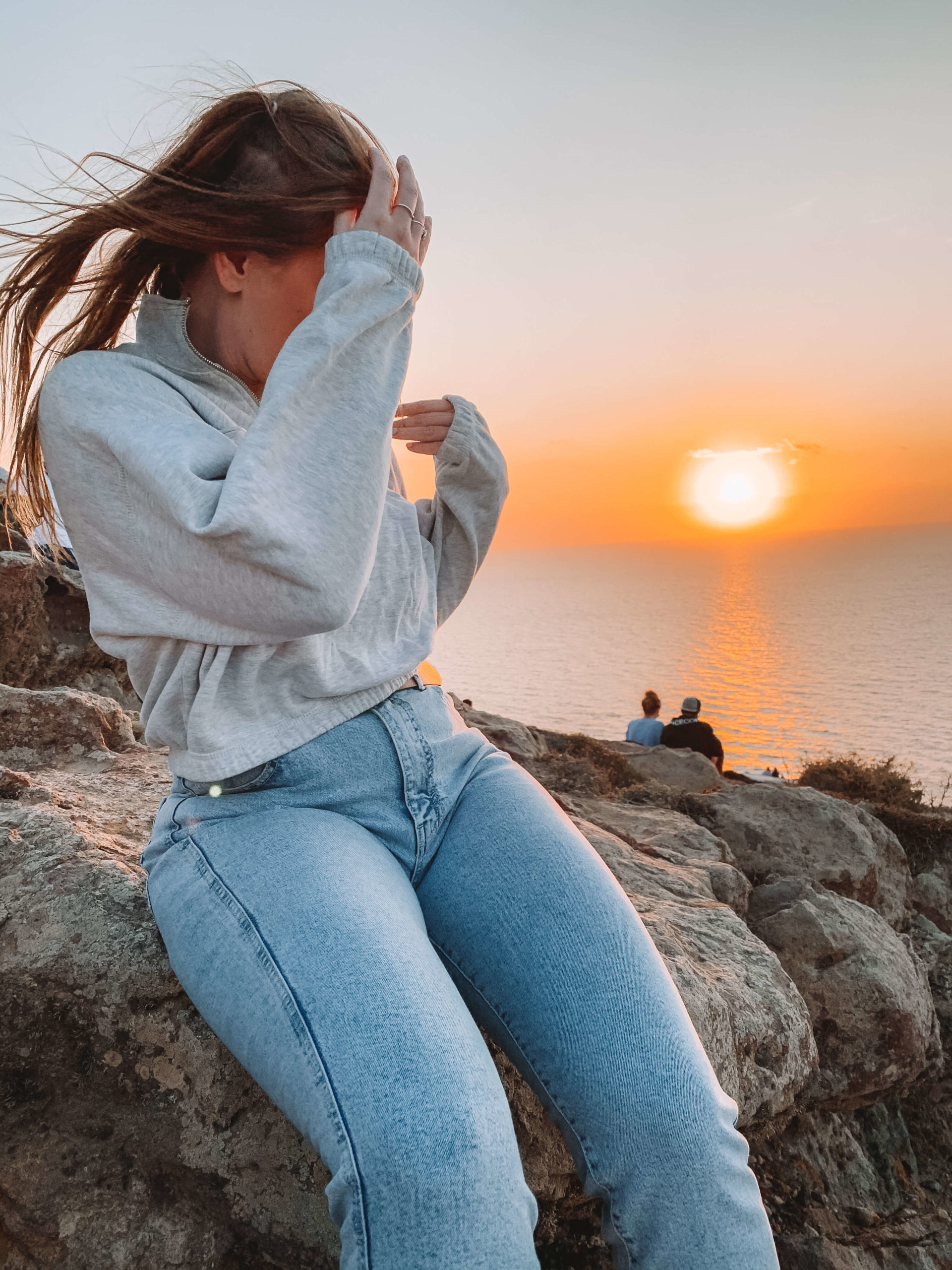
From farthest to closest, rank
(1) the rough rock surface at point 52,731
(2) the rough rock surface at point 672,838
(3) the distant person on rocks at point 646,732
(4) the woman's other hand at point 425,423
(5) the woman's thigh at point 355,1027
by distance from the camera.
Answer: (3) the distant person on rocks at point 646,732 → (2) the rough rock surface at point 672,838 → (1) the rough rock surface at point 52,731 → (4) the woman's other hand at point 425,423 → (5) the woman's thigh at point 355,1027

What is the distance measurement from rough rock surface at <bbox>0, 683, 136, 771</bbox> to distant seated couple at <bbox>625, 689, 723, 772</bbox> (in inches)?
482

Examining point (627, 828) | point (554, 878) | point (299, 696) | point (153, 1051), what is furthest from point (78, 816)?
point (627, 828)

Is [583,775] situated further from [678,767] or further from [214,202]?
[678,767]

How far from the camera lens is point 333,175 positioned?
73.2 inches

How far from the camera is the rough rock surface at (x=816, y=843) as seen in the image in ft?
14.5

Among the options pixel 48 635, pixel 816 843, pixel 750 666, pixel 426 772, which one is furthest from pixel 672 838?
pixel 750 666

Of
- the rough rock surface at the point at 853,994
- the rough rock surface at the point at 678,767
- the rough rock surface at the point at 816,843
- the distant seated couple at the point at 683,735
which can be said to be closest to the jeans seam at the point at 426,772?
the rough rock surface at the point at 853,994

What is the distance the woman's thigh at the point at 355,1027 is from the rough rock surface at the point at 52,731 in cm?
171

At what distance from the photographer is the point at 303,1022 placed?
131 cm

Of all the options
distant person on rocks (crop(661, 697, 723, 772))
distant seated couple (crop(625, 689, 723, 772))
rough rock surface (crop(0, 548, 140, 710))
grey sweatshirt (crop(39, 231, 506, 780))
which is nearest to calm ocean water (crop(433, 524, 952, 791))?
distant seated couple (crop(625, 689, 723, 772))

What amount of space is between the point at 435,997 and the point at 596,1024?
36 centimetres

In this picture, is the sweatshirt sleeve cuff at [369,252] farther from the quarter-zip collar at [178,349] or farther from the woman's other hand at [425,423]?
the woman's other hand at [425,423]

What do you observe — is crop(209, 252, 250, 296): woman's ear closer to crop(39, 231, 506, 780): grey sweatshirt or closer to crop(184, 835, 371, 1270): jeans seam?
crop(39, 231, 506, 780): grey sweatshirt

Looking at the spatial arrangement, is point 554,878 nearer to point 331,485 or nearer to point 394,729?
point 394,729
